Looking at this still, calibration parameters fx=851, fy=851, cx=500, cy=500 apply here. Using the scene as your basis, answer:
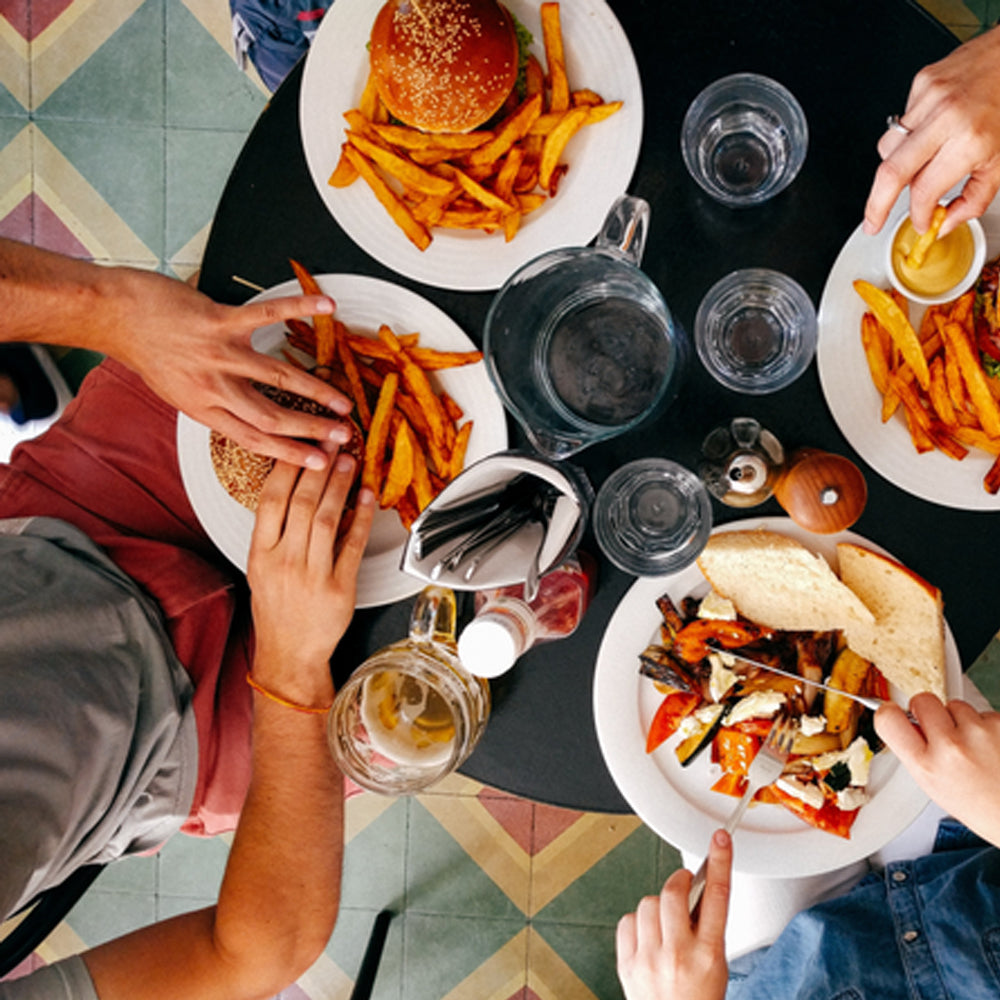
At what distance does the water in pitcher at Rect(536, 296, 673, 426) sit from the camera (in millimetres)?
1317

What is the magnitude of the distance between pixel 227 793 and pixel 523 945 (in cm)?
134

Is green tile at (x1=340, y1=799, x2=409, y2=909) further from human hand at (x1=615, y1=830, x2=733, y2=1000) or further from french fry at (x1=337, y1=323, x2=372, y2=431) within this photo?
french fry at (x1=337, y1=323, x2=372, y2=431)

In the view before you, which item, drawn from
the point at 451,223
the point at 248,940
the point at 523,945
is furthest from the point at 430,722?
the point at 523,945

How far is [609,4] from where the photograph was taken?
133cm

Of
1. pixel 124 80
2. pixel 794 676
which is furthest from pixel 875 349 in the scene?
pixel 124 80

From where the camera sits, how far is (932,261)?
129 cm

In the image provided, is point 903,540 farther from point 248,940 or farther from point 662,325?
point 248,940

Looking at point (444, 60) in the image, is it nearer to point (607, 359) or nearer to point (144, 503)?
point (607, 359)

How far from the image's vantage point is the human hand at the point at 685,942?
1256 mm

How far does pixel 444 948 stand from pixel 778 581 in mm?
1824

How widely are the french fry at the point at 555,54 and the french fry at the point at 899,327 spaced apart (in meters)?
0.54

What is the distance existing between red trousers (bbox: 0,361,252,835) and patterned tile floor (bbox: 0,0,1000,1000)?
96 centimetres

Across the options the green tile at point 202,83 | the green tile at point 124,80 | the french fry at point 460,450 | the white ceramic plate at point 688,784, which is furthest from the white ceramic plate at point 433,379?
the green tile at point 124,80

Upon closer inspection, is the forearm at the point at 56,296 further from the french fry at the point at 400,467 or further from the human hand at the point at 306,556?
the french fry at the point at 400,467
